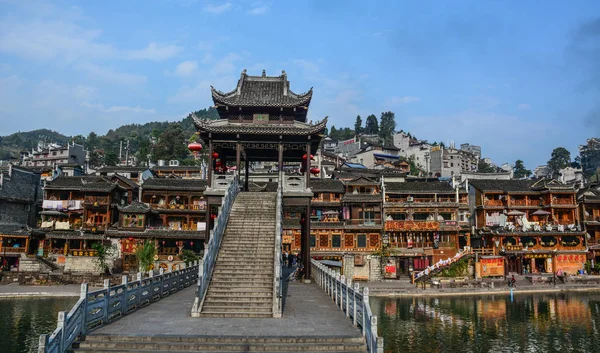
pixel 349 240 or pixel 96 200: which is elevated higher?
pixel 96 200

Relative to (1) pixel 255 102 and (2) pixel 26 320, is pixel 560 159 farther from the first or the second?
(2) pixel 26 320

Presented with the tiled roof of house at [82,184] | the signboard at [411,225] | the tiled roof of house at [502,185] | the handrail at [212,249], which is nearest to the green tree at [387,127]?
the tiled roof of house at [502,185]

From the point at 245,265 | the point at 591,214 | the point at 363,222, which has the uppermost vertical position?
the point at 591,214

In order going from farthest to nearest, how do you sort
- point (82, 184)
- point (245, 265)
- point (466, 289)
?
1. point (82, 184)
2. point (466, 289)
3. point (245, 265)

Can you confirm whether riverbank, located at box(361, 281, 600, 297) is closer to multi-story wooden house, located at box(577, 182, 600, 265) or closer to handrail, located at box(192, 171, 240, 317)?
multi-story wooden house, located at box(577, 182, 600, 265)

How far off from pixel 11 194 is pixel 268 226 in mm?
47747

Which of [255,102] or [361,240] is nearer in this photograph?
[255,102]

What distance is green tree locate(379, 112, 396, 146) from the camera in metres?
138

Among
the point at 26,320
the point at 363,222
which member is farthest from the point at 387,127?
the point at 26,320

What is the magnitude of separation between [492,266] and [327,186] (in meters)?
21.3

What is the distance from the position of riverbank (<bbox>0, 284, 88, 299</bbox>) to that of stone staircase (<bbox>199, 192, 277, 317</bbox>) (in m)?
24.9

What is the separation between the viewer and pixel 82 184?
55.1 meters


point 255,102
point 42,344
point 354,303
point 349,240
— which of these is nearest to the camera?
point 42,344

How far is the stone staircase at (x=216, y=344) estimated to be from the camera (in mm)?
11180
